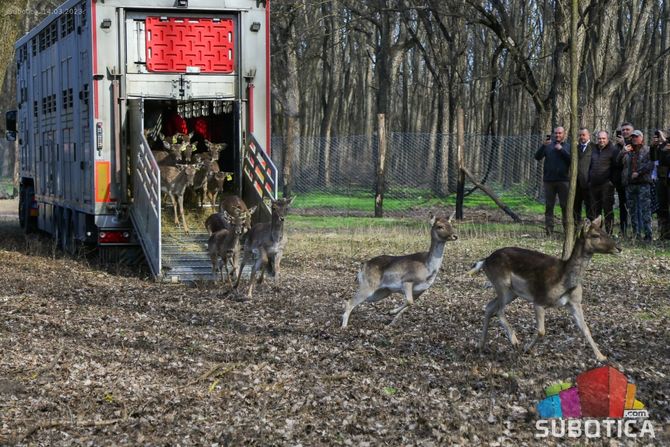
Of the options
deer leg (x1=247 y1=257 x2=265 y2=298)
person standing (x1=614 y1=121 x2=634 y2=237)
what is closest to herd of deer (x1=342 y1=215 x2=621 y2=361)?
deer leg (x1=247 y1=257 x2=265 y2=298)

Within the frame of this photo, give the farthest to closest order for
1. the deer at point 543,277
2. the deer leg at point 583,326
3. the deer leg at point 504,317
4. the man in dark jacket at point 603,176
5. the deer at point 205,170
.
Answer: the man in dark jacket at point 603,176
the deer at point 205,170
the deer leg at point 504,317
the deer at point 543,277
the deer leg at point 583,326

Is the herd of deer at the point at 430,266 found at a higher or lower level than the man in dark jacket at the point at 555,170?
lower

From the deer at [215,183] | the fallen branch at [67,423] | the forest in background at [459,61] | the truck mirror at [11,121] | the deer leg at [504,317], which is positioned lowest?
the fallen branch at [67,423]

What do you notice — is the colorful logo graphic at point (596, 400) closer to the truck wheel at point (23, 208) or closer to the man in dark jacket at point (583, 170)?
the man in dark jacket at point (583, 170)

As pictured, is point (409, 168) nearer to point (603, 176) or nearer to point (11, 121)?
point (11, 121)

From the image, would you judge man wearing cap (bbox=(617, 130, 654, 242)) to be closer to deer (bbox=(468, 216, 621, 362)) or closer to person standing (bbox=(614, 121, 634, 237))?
person standing (bbox=(614, 121, 634, 237))

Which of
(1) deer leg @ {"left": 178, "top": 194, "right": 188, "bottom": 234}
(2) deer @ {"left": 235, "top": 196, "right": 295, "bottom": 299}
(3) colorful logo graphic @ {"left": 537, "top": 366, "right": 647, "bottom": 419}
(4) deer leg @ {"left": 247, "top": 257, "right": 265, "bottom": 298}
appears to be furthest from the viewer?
(1) deer leg @ {"left": 178, "top": 194, "right": 188, "bottom": 234}

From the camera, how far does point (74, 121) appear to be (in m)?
18.7

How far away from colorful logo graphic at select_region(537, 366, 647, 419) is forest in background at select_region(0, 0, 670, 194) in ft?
39.2

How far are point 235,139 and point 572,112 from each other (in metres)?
5.97

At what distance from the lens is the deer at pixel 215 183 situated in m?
18.5

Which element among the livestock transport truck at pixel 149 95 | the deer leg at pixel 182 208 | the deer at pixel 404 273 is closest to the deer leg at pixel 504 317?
the deer at pixel 404 273

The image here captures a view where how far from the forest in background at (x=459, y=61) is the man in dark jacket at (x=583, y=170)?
2.42 m

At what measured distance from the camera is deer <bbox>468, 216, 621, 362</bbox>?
10.1m
